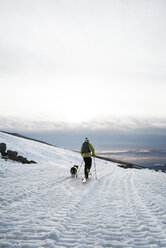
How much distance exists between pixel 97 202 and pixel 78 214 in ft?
5.00

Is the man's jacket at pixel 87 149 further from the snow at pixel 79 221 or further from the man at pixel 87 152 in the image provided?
the snow at pixel 79 221

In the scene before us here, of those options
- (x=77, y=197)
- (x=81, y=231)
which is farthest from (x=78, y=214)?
(x=77, y=197)

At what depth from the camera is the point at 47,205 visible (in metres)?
5.98

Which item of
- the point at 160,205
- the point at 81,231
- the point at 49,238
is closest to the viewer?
the point at 49,238

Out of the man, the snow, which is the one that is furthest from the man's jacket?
the snow

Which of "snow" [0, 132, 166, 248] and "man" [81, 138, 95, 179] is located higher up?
"man" [81, 138, 95, 179]

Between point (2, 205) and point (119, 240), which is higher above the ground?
point (119, 240)

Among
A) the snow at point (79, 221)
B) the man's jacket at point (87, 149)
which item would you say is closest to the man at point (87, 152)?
the man's jacket at point (87, 149)

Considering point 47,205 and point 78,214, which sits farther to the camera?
point 47,205

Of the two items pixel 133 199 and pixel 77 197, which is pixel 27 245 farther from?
pixel 133 199

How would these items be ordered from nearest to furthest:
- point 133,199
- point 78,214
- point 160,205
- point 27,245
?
point 27,245, point 78,214, point 160,205, point 133,199

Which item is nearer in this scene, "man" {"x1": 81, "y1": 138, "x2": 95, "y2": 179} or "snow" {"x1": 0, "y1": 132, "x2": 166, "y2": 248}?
"snow" {"x1": 0, "y1": 132, "x2": 166, "y2": 248}

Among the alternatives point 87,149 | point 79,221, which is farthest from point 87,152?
point 79,221

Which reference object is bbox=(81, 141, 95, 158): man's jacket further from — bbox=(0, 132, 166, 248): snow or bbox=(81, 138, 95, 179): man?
bbox=(0, 132, 166, 248): snow
